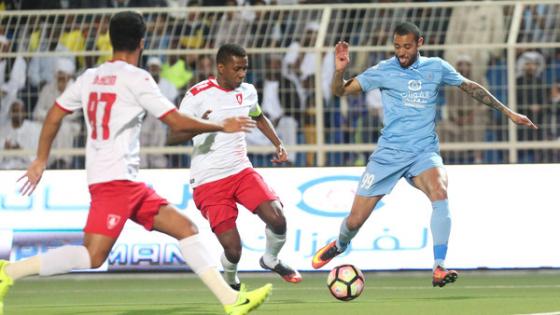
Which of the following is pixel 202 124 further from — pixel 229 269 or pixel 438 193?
pixel 438 193

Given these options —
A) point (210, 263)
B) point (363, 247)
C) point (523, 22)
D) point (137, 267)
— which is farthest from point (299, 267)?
point (210, 263)

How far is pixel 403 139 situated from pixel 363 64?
5134 mm

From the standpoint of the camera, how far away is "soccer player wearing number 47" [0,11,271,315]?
9961mm

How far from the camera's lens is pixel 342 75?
1270 cm

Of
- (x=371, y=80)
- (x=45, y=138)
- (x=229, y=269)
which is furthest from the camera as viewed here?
(x=371, y=80)

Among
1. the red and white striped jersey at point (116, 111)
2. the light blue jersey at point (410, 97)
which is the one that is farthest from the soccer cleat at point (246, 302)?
the light blue jersey at point (410, 97)

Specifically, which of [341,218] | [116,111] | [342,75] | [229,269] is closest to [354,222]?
[229,269]

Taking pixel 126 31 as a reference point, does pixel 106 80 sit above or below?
below

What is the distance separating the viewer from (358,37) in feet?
59.6

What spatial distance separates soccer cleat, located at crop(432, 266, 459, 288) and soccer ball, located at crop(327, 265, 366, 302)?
0.63m

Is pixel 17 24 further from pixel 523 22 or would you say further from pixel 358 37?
pixel 523 22

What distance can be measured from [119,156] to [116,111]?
1.02 feet

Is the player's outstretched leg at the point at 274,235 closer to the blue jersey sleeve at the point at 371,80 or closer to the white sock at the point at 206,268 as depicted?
the blue jersey sleeve at the point at 371,80

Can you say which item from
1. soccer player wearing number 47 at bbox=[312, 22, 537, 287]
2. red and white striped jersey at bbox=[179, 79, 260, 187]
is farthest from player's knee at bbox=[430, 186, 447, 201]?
red and white striped jersey at bbox=[179, 79, 260, 187]
